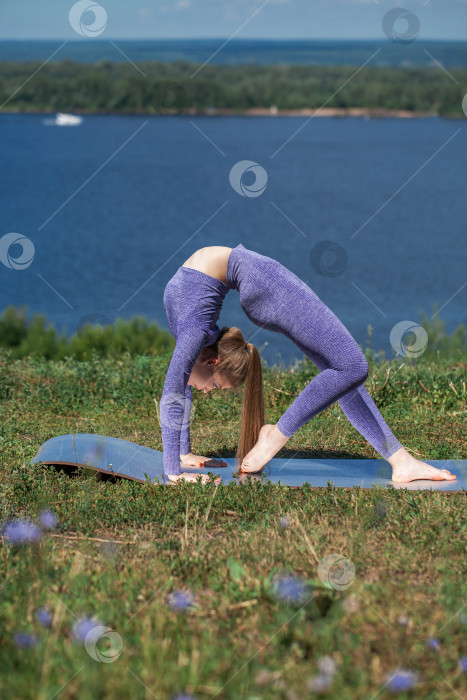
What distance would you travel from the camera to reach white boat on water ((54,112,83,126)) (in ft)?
336

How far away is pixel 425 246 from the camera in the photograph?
38250 mm

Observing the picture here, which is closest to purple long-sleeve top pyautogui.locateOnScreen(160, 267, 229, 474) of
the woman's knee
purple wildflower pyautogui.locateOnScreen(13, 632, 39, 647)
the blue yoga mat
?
the blue yoga mat

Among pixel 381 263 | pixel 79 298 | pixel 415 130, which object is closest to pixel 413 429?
pixel 79 298

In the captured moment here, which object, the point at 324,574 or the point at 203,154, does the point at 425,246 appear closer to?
the point at 324,574

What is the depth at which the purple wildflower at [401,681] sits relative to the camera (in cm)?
235

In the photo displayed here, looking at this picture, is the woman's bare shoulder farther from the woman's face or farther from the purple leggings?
the woman's face

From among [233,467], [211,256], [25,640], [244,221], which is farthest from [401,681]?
[244,221]

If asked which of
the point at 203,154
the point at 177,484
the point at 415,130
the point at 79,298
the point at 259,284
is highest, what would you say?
the point at 415,130

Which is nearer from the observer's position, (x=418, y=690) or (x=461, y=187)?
(x=418, y=690)

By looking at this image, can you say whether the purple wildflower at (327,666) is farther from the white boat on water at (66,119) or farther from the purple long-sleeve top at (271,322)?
the white boat on water at (66,119)

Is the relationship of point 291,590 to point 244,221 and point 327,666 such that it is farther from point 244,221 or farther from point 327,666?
point 244,221

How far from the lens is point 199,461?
4.96 meters

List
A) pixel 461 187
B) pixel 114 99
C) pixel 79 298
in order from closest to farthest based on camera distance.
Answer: pixel 79 298 → pixel 461 187 → pixel 114 99

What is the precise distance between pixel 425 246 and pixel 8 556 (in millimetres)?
36513
